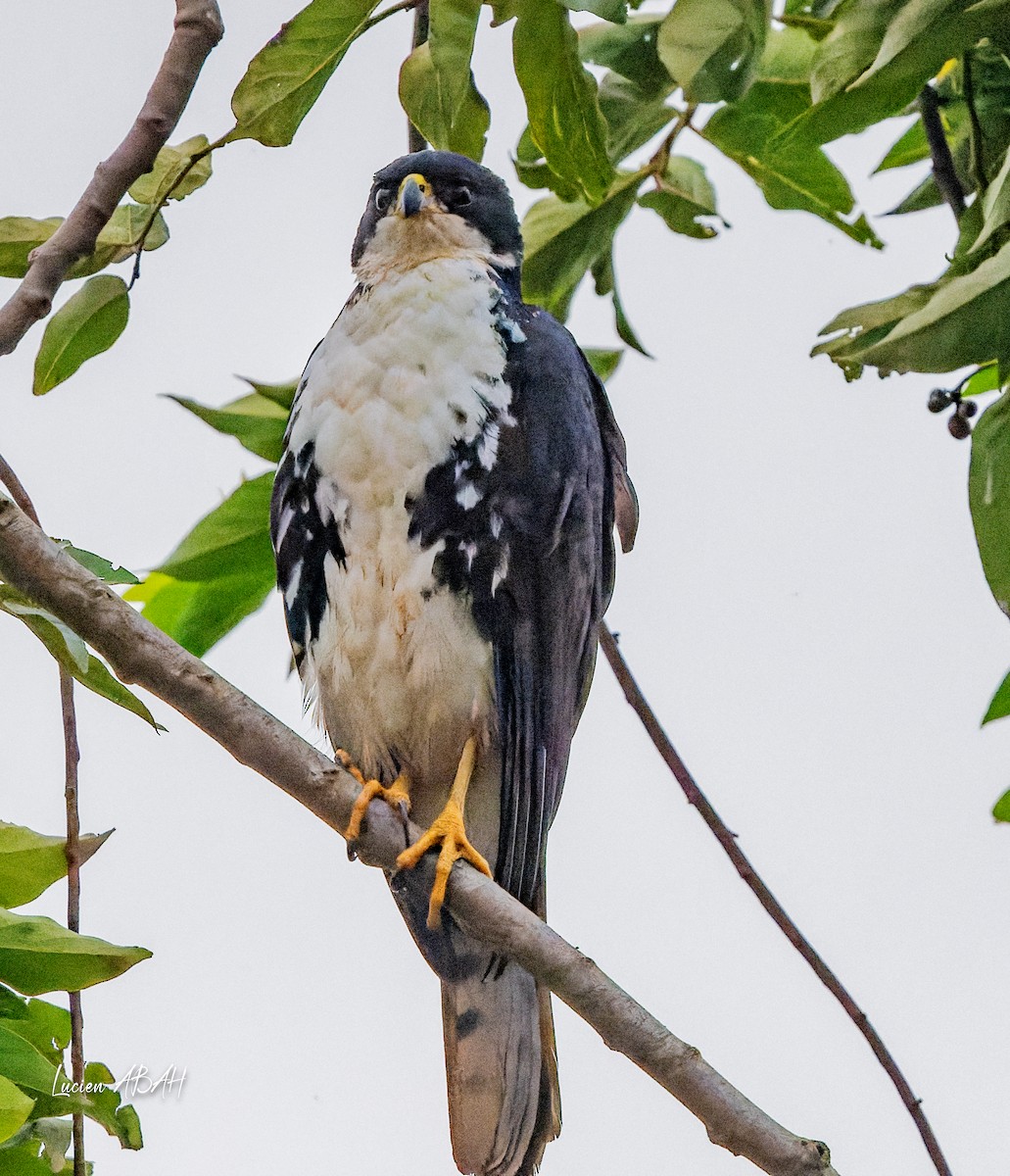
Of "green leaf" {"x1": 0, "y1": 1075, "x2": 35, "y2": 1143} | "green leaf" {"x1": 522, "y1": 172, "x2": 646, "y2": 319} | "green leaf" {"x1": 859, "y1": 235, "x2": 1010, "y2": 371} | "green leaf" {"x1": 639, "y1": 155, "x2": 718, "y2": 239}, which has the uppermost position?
"green leaf" {"x1": 639, "y1": 155, "x2": 718, "y2": 239}

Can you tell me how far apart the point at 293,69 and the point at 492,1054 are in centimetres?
184

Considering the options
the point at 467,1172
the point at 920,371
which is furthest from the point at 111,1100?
the point at 920,371

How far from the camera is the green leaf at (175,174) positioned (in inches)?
90.8

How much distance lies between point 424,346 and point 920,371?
1410 millimetres

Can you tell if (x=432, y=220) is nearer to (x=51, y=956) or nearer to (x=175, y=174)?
(x=175, y=174)

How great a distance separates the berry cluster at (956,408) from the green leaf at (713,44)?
56 cm

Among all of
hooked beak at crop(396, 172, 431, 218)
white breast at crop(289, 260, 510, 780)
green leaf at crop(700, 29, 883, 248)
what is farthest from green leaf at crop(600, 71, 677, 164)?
hooked beak at crop(396, 172, 431, 218)

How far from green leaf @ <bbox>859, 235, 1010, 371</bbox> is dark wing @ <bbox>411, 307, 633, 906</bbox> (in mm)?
1181

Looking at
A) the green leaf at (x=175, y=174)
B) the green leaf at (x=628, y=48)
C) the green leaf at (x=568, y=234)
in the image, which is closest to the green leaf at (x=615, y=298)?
the green leaf at (x=568, y=234)

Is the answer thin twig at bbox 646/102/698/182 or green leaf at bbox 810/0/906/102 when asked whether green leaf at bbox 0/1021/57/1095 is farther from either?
thin twig at bbox 646/102/698/182

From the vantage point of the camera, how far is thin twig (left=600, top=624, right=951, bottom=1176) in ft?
7.33

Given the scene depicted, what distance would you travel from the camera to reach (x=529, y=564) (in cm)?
270

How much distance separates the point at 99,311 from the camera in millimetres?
2229

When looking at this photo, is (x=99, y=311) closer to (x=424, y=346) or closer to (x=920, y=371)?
(x=424, y=346)
